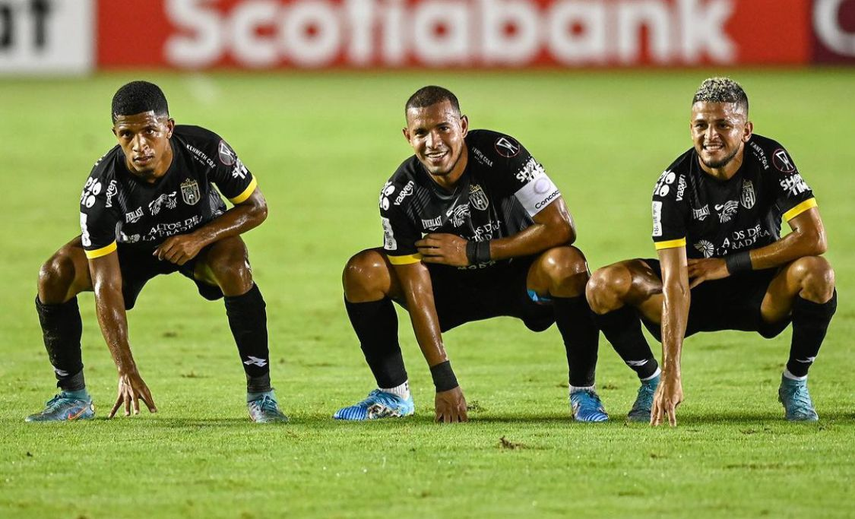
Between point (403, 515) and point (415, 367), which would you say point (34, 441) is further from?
point (415, 367)

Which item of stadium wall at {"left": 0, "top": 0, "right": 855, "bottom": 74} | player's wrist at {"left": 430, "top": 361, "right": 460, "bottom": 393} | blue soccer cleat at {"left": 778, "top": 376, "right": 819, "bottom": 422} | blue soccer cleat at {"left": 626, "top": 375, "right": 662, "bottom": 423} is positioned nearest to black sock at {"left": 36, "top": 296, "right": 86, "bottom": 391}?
player's wrist at {"left": 430, "top": 361, "right": 460, "bottom": 393}

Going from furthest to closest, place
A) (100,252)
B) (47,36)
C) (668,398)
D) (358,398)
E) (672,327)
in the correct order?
(47,36)
(358,398)
(100,252)
(672,327)
(668,398)

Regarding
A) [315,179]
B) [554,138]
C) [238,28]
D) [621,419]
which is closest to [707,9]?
[554,138]

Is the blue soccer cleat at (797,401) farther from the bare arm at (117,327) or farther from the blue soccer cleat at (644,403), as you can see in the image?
the bare arm at (117,327)

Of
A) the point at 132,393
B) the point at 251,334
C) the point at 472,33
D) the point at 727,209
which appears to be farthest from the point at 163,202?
the point at 472,33

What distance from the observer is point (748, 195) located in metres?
7.72

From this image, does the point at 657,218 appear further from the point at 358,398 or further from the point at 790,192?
the point at 358,398

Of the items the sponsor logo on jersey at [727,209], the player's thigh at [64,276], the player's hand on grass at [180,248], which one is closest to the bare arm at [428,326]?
the player's hand on grass at [180,248]

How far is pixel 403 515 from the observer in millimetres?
5738

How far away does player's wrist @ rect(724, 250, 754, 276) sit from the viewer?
25.0ft

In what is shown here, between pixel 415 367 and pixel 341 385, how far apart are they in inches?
35.1

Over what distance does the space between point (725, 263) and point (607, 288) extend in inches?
25.9

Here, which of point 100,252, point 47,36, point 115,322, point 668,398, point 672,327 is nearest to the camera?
point 668,398

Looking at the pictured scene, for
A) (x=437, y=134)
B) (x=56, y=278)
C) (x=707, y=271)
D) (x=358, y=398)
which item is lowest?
(x=358, y=398)
